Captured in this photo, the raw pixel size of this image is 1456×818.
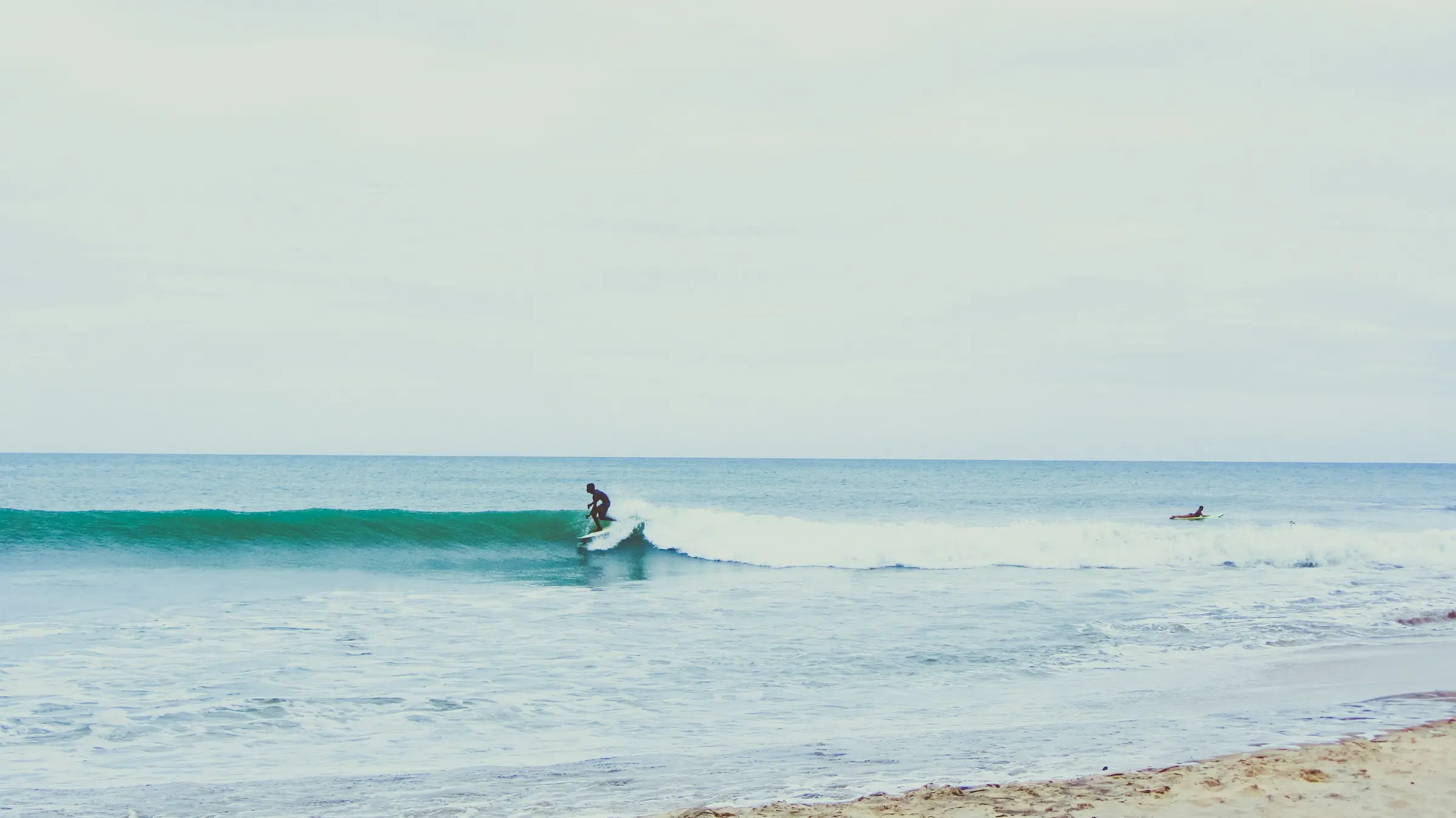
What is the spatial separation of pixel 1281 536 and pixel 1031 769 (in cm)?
1828

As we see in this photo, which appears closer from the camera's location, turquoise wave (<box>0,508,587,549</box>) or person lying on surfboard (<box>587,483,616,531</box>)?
turquoise wave (<box>0,508,587,549</box>)

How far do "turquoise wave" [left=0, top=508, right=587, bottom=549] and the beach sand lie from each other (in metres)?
18.2

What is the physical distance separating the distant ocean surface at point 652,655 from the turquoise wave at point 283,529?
0.32 ft

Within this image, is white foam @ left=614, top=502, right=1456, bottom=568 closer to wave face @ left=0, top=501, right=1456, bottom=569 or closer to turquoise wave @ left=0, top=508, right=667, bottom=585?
wave face @ left=0, top=501, right=1456, bottom=569

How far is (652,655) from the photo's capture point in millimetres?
9773

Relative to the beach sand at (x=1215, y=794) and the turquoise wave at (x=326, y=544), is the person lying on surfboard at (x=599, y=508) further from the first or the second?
the beach sand at (x=1215, y=794)

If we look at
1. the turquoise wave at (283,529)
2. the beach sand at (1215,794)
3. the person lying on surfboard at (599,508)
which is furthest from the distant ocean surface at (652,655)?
the person lying on surfboard at (599,508)

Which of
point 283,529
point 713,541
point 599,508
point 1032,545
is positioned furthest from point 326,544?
point 1032,545

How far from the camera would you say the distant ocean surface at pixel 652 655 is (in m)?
6.01

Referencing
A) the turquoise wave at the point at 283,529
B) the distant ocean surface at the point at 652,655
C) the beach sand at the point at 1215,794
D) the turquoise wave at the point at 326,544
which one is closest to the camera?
the beach sand at the point at 1215,794

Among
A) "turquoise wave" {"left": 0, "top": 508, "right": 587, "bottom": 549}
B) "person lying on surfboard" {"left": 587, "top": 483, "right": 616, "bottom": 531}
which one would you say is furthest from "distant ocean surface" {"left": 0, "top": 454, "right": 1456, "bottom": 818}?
"person lying on surfboard" {"left": 587, "top": 483, "right": 616, "bottom": 531}

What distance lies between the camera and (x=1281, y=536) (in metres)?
21.1

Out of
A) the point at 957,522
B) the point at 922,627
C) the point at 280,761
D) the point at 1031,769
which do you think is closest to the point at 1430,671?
the point at 922,627

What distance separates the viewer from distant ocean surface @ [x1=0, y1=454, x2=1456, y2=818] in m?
6.01
